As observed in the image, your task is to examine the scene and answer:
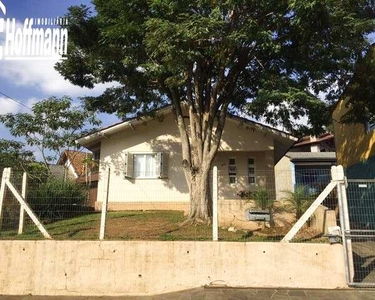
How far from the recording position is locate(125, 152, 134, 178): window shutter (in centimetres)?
1442

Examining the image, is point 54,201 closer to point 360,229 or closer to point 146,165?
point 360,229

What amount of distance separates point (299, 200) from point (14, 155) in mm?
17799

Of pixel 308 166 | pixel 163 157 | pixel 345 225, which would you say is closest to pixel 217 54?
pixel 345 225

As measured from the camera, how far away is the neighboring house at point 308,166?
736cm

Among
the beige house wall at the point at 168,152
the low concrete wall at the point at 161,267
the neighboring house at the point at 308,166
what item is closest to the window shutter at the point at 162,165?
the beige house wall at the point at 168,152

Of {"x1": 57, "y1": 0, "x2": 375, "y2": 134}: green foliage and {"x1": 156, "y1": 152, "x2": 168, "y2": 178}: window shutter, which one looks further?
{"x1": 156, "y1": 152, "x2": 168, "y2": 178}: window shutter

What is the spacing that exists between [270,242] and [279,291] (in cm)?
87

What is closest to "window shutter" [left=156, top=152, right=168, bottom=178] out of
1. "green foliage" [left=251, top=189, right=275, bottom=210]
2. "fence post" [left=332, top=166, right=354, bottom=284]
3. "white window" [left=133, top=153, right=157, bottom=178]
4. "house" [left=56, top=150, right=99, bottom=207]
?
"white window" [left=133, top=153, right=157, bottom=178]

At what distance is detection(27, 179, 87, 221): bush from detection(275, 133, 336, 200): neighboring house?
5126 millimetres

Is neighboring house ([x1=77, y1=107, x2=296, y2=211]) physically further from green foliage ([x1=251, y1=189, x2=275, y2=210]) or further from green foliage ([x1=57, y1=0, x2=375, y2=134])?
green foliage ([x1=251, y1=189, x2=275, y2=210])

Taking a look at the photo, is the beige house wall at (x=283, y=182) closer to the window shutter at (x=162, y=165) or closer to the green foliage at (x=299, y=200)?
the green foliage at (x=299, y=200)

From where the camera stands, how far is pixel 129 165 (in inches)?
575

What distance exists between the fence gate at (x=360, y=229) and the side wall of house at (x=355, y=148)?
5.66m

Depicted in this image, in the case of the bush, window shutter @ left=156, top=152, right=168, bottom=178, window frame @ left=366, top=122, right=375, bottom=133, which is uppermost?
window frame @ left=366, top=122, right=375, bottom=133
